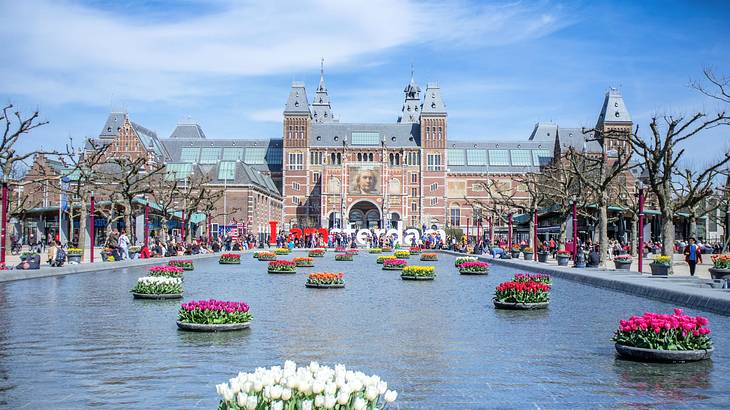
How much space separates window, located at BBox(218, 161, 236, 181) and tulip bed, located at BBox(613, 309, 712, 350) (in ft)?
274

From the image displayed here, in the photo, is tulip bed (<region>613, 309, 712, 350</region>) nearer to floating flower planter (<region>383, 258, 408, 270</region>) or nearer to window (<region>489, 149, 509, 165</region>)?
floating flower planter (<region>383, 258, 408, 270</region>)

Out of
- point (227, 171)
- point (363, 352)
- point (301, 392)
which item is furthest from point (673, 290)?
point (227, 171)

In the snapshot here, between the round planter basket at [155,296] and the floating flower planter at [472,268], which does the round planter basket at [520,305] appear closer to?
the round planter basket at [155,296]

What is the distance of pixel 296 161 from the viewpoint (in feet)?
378

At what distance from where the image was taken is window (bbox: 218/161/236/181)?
301ft

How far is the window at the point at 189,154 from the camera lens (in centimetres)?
11694

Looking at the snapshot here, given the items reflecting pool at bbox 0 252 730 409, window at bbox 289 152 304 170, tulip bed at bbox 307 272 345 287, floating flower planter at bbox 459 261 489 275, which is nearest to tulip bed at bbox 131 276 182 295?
reflecting pool at bbox 0 252 730 409

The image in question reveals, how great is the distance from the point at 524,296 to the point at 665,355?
6602mm

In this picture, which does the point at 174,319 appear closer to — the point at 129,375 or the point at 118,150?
the point at 129,375

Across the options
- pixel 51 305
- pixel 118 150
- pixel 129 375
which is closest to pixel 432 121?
pixel 118 150

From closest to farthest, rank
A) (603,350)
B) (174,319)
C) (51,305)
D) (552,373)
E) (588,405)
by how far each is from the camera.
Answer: (588,405)
(552,373)
(603,350)
(174,319)
(51,305)

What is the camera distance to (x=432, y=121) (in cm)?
11325

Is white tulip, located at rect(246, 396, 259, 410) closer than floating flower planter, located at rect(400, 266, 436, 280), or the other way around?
white tulip, located at rect(246, 396, 259, 410)

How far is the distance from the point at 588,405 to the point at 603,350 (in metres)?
3.66
